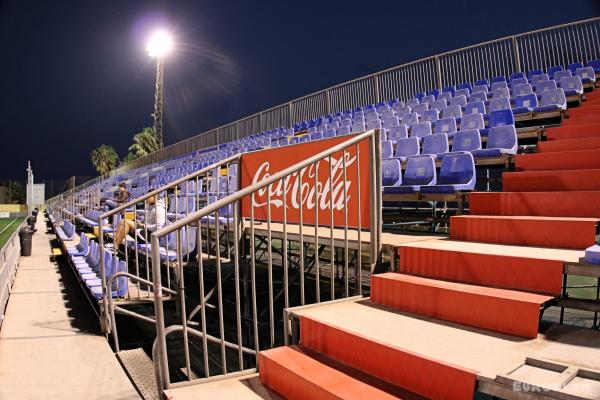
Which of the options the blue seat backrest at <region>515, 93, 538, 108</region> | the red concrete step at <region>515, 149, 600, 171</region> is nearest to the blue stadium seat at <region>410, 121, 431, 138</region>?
the blue seat backrest at <region>515, 93, 538, 108</region>

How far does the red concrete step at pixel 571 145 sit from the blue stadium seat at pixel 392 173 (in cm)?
165

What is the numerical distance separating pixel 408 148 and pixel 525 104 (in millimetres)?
2611

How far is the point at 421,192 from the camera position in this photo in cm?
505

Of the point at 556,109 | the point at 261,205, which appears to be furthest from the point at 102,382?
the point at 556,109

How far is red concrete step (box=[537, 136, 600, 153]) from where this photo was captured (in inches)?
190

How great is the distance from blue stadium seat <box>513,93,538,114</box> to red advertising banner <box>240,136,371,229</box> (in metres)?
5.04

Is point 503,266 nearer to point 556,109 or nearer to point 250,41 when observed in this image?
point 556,109

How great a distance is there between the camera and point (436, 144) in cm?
667

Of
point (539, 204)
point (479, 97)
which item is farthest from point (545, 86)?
point (539, 204)

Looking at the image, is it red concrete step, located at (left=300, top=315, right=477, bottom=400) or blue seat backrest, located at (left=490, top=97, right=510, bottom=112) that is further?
blue seat backrest, located at (left=490, top=97, right=510, bottom=112)

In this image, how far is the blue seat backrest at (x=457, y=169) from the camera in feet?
16.3

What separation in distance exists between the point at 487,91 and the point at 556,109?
9.73ft

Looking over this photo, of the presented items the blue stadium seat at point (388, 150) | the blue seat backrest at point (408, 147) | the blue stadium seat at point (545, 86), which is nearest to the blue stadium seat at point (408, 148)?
the blue seat backrest at point (408, 147)

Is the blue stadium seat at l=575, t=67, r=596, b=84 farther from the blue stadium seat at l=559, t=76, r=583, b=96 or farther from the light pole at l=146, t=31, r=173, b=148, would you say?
the light pole at l=146, t=31, r=173, b=148
